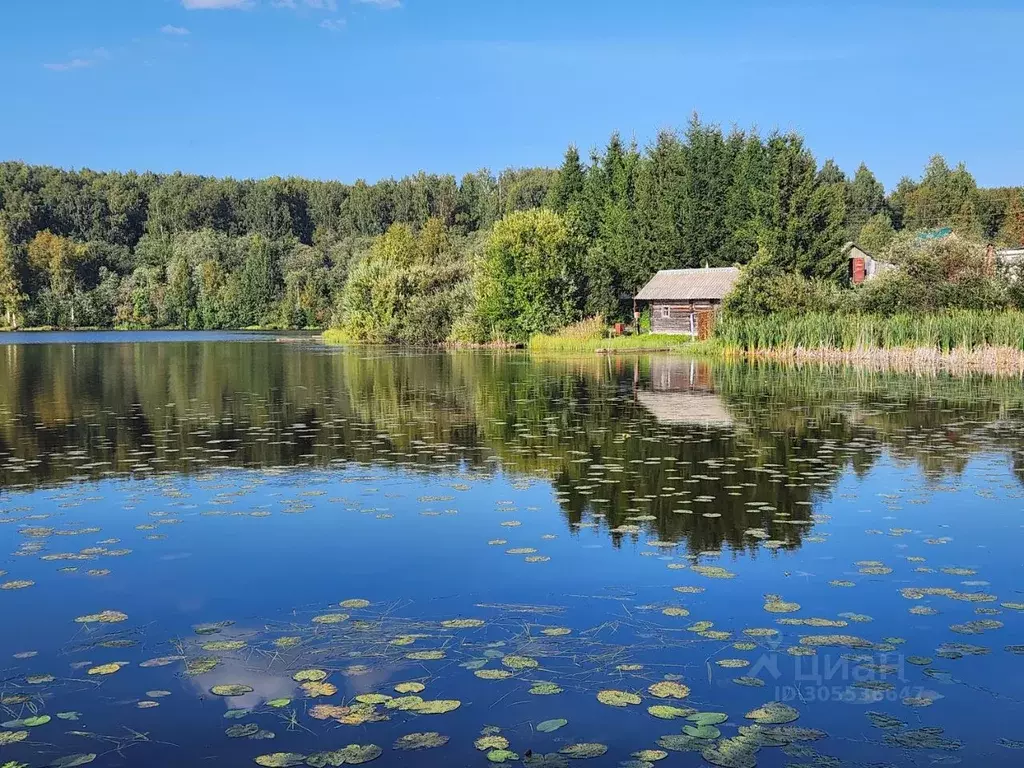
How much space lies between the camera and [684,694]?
20.2 feet

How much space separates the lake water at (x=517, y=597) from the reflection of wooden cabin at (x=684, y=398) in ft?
5.97

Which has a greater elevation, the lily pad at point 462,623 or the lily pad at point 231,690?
the lily pad at point 462,623

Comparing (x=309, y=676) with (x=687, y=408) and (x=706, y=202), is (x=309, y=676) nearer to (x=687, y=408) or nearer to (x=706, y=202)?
(x=687, y=408)

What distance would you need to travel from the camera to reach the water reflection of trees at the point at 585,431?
41.8 feet

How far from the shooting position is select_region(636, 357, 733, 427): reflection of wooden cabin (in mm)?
20953

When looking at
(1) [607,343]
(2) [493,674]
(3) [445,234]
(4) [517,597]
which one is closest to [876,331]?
(1) [607,343]

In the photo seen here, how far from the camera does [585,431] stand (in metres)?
19.0

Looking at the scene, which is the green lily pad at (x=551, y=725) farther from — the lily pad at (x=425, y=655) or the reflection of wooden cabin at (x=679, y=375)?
the reflection of wooden cabin at (x=679, y=375)

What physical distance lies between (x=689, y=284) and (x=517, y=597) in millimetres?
54825

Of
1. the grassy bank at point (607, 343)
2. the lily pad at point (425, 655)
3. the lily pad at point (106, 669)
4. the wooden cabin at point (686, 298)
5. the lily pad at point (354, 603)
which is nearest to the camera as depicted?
the lily pad at point (106, 669)

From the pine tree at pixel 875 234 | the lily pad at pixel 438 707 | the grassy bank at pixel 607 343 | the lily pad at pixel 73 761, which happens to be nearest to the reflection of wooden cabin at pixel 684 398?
the lily pad at pixel 438 707

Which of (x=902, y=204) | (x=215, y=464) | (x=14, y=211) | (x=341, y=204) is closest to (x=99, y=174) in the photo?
(x=14, y=211)

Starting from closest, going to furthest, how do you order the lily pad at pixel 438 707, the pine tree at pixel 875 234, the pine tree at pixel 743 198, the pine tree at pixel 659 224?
1. the lily pad at pixel 438 707
2. the pine tree at pixel 743 198
3. the pine tree at pixel 659 224
4. the pine tree at pixel 875 234

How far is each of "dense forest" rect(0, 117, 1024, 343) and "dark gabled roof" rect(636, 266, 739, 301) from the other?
3171 mm
